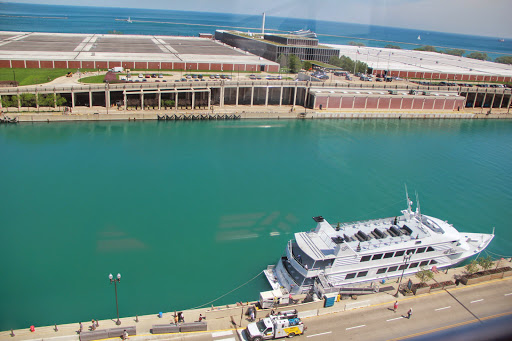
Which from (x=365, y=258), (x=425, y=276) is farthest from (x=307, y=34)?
(x=425, y=276)

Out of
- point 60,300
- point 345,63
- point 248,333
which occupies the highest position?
point 345,63

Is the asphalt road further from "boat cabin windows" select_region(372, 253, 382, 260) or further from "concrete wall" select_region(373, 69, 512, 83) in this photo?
"concrete wall" select_region(373, 69, 512, 83)

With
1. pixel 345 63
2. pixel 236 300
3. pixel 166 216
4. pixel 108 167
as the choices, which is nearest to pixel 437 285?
pixel 236 300

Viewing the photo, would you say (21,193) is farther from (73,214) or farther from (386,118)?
(386,118)

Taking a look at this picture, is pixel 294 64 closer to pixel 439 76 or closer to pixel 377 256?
pixel 439 76

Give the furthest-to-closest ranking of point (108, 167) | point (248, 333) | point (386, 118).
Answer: point (386, 118), point (108, 167), point (248, 333)

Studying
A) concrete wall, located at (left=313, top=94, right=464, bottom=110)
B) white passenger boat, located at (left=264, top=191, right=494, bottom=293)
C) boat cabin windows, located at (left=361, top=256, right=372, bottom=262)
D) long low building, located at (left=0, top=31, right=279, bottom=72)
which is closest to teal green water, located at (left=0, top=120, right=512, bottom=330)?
white passenger boat, located at (left=264, top=191, right=494, bottom=293)
